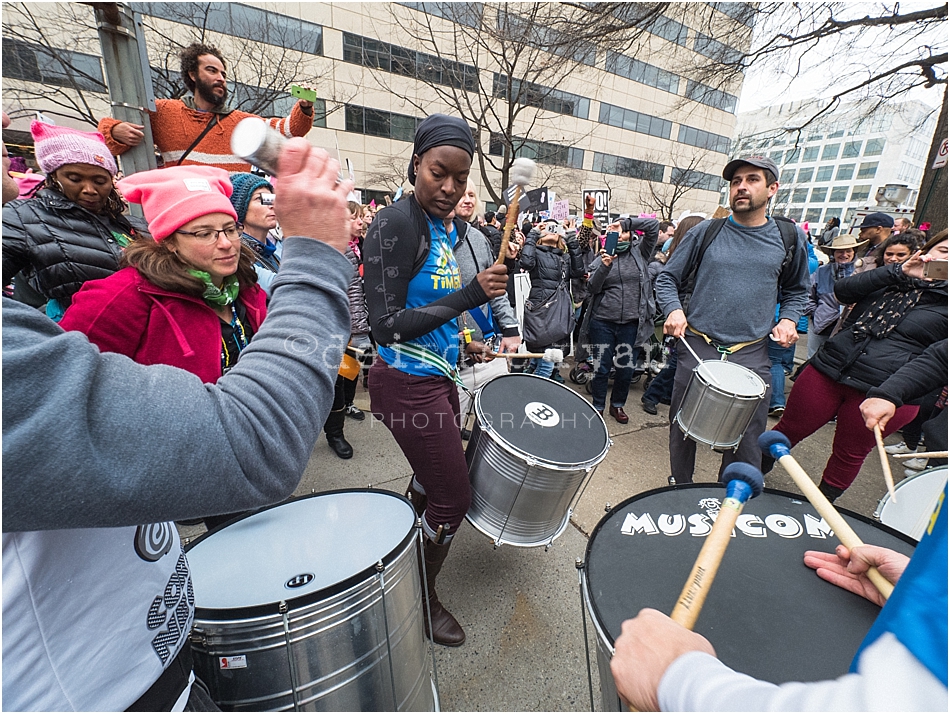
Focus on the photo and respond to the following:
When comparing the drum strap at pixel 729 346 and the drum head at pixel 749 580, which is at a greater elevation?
the drum strap at pixel 729 346

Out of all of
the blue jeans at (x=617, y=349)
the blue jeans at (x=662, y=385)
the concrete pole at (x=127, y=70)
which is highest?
the concrete pole at (x=127, y=70)

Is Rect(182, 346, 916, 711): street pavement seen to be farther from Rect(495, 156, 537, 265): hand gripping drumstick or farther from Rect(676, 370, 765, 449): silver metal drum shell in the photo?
Rect(495, 156, 537, 265): hand gripping drumstick

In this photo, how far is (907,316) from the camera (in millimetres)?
2742

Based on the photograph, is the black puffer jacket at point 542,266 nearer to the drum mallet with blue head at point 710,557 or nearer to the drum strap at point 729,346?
the drum strap at point 729,346

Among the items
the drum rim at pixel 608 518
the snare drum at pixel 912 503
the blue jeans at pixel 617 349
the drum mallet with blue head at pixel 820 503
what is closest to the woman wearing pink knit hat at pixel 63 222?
the drum rim at pixel 608 518

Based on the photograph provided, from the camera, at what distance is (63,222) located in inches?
89.7

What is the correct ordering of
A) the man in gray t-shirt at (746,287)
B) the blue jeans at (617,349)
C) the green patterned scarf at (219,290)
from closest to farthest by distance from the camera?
the green patterned scarf at (219,290), the man in gray t-shirt at (746,287), the blue jeans at (617,349)

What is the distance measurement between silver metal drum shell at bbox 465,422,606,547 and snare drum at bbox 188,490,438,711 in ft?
1.98

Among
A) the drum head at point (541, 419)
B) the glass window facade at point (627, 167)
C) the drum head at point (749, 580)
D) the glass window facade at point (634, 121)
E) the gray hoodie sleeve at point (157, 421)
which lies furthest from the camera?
the glass window facade at point (627, 167)

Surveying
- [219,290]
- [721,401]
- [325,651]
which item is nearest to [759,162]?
[721,401]

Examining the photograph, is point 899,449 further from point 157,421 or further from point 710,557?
point 157,421

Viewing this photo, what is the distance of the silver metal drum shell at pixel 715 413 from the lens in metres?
2.70

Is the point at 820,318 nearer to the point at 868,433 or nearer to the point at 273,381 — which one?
the point at 868,433

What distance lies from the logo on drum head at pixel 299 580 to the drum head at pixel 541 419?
3.23ft
